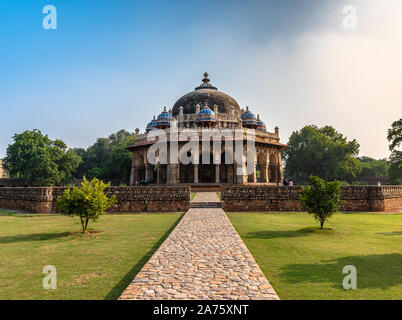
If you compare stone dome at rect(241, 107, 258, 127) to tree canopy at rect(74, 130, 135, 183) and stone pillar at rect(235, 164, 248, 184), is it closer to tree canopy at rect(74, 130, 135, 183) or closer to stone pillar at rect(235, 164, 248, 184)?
stone pillar at rect(235, 164, 248, 184)

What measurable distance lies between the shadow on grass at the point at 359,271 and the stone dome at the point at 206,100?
2795 centimetres

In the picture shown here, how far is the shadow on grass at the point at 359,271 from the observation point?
4.51 meters

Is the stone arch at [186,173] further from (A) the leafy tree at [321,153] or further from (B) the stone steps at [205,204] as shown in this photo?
(A) the leafy tree at [321,153]

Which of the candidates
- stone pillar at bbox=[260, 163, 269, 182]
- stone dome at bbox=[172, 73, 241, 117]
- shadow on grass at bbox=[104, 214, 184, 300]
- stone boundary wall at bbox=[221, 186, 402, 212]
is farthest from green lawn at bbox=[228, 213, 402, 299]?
stone dome at bbox=[172, 73, 241, 117]

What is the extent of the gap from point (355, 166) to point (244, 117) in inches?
A: 829

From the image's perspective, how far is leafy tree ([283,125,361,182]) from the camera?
39781 mm

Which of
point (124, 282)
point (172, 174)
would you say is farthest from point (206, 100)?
point (124, 282)

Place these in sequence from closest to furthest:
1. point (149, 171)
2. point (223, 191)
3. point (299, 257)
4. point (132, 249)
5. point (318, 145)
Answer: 1. point (299, 257)
2. point (132, 249)
3. point (223, 191)
4. point (149, 171)
5. point (318, 145)

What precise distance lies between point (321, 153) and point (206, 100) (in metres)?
17.8

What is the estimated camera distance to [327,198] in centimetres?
950

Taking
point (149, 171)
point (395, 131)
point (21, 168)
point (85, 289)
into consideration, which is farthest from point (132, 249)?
Answer: point (21, 168)

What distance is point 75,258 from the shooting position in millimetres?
6039

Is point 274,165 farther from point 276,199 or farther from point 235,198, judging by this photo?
point 235,198
